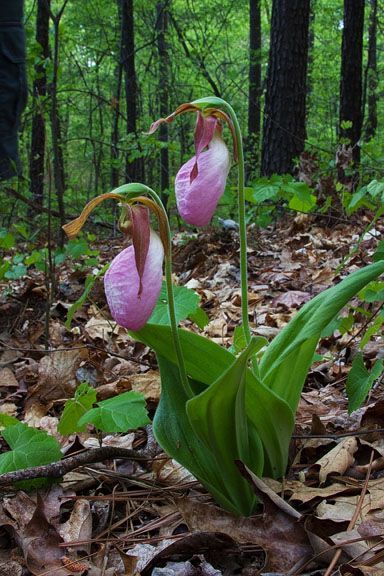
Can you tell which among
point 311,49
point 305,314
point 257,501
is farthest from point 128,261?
point 311,49

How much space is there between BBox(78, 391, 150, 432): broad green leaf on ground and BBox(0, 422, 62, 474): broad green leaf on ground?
0.12 meters

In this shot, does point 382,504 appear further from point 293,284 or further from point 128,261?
point 293,284

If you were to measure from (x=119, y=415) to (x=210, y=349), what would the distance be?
0.35 meters

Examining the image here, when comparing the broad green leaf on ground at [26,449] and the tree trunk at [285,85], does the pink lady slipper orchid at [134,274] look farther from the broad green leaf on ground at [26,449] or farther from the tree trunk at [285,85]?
the tree trunk at [285,85]

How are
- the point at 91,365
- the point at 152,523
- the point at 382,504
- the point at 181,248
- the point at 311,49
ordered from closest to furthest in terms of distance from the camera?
the point at 382,504, the point at 152,523, the point at 91,365, the point at 181,248, the point at 311,49

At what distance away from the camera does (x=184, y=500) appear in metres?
1.17

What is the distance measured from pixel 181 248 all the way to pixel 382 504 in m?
3.39

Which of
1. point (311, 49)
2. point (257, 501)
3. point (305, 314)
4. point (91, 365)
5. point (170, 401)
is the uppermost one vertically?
point (311, 49)

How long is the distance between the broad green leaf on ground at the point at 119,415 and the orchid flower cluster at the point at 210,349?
12 centimetres

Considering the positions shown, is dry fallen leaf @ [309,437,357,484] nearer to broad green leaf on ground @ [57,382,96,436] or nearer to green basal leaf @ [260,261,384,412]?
green basal leaf @ [260,261,384,412]

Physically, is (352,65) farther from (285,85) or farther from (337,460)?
(337,460)

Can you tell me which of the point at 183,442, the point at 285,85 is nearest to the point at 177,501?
the point at 183,442

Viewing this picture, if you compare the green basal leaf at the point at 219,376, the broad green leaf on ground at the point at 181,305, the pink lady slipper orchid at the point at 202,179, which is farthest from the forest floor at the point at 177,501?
the pink lady slipper orchid at the point at 202,179

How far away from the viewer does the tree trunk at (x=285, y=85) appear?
5.72 m
